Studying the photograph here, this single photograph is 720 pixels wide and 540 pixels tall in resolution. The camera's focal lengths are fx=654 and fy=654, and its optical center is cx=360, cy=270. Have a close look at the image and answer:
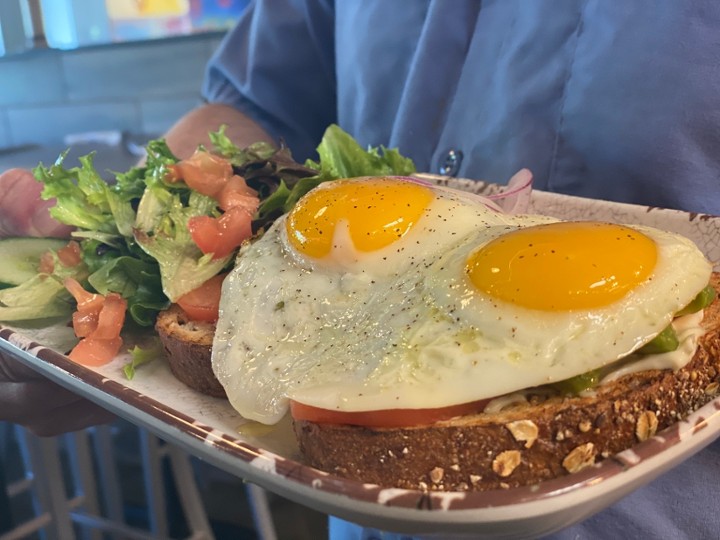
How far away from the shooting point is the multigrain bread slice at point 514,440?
3.22ft

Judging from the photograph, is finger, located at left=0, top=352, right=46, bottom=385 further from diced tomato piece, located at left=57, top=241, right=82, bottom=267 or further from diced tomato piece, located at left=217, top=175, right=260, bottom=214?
diced tomato piece, located at left=217, top=175, right=260, bottom=214

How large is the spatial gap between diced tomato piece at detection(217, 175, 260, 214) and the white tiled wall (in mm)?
4293

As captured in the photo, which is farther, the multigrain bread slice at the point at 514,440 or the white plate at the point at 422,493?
the multigrain bread slice at the point at 514,440

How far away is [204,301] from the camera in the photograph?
159 cm

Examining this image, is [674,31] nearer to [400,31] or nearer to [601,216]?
[601,216]

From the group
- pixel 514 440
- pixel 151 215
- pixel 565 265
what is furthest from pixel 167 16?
pixel 514 440

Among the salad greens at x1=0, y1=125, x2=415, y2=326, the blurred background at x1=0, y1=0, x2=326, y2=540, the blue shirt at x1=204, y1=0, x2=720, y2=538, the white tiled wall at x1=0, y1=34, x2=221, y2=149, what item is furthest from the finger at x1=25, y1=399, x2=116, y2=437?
the white tiled wall at x1=0, y1=34, x2=221, y2=149

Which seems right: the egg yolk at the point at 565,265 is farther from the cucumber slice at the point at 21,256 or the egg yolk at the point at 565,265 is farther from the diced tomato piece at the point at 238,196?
the cucumber slice at the point at 21,256

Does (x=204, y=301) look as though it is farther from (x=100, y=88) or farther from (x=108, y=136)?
(x=100, y=88)

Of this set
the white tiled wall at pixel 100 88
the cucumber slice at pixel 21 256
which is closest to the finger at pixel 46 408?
the cucumber slice at pixel 21 256

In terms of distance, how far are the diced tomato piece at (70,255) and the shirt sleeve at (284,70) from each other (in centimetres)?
99

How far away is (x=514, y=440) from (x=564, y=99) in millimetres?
1079

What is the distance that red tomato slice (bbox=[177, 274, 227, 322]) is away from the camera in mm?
1569

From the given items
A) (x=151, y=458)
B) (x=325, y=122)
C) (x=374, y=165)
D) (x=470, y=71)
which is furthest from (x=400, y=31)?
(x=151, y=458)
